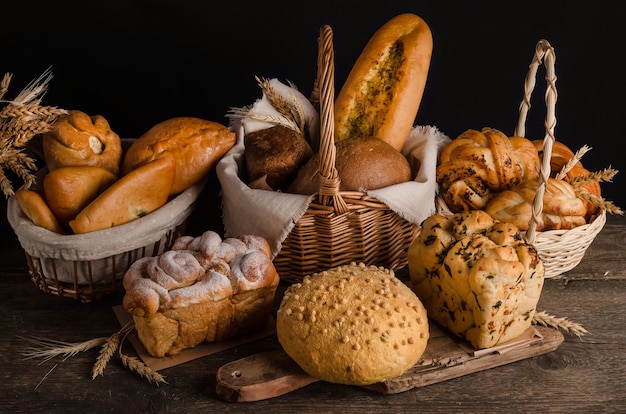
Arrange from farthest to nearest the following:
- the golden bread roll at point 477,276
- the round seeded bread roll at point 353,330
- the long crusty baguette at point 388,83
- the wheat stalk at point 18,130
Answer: the long crusty baguette at point 388,83
the wheat stalk at point 18,130
the golden bread roll at point 477,276
the round seeded bread roll at point 353,330

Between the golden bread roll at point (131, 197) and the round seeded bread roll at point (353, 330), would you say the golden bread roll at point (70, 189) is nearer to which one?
the golden bread roll at point (131, 197)

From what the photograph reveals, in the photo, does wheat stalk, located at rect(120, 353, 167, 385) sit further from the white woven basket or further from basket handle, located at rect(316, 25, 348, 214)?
basket handle, located at rect(316, 25, 348, 214)

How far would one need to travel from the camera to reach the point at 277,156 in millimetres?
1995

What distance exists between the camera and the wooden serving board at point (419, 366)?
4.85ft

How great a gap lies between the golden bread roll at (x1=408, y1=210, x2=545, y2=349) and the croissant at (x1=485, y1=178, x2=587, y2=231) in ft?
0.74

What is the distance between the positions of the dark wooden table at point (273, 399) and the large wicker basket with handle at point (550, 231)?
0.55 ft

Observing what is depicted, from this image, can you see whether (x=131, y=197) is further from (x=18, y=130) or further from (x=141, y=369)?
(x=141, y=369)

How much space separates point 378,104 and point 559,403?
1043mm

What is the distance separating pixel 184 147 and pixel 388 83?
0.67 meters

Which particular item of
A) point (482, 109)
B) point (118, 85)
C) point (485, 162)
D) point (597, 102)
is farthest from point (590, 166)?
point (118, 85)

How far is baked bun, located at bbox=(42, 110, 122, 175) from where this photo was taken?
1853mm

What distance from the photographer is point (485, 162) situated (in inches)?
78.3

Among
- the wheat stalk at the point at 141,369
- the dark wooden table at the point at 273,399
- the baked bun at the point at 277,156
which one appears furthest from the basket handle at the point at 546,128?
the wheat stalk at the point at 141,369

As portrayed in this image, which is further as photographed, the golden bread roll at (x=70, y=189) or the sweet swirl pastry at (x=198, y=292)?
the golden bread roll at (x=70, y=189)
